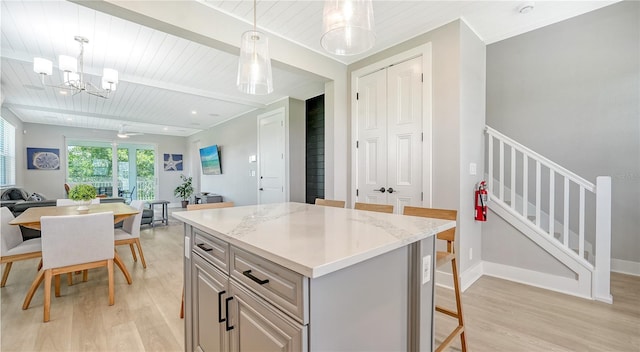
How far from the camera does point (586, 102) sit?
321 centimetres

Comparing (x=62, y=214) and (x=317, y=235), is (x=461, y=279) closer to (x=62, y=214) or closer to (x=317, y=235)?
(x=317, y=235)

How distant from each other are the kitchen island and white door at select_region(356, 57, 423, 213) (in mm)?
1590

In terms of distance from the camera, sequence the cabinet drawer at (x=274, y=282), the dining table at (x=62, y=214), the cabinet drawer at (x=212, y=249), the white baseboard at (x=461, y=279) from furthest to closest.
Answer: the white baseboard at (x=461, y=279)
the dining table at (x=62, y=214)
the cabinet drawer at (x=212, y=249)
the cabinet drawer at (x=274, y=282)

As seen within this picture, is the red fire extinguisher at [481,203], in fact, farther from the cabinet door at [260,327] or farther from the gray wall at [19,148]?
the gray wall at [19,148]

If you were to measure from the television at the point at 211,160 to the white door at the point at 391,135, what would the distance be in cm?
504

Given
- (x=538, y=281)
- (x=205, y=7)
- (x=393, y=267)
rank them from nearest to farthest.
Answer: (x=393, y=267) → (x=205, y=7) → (x=538, y=281)

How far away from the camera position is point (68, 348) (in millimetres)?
1761

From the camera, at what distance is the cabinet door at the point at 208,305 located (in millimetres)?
1217

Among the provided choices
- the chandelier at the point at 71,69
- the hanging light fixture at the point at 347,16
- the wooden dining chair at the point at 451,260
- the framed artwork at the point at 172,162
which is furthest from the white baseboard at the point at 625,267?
the framed artwork at the point at 172,162

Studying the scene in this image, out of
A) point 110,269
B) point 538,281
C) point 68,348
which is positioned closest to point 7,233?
point 110,269

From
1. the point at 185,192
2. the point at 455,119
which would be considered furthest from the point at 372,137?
the point at 185,192

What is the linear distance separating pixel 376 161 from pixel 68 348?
3095 millimetres

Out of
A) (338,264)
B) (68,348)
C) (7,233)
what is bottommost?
(68,348)

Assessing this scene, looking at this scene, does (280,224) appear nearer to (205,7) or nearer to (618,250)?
(205,7)
